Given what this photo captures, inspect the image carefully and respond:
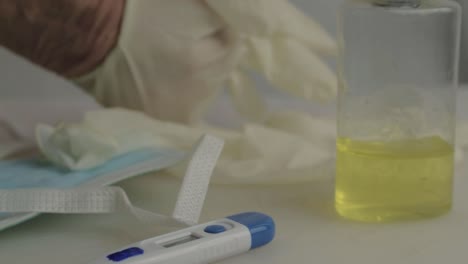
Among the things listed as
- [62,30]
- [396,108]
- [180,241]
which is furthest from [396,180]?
[62,30]

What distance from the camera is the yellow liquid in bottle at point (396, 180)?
20.6 inches

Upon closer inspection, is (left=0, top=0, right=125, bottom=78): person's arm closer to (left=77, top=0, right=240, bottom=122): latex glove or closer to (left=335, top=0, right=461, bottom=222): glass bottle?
(left=77, top=0, right=240, bottom=122): latex glove

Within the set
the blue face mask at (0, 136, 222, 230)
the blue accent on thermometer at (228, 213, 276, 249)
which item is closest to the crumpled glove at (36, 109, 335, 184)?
the blue face mask at (0, 136, 222, 230)

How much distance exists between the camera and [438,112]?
1.82 feet

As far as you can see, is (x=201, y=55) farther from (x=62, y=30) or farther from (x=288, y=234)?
(x=288, y=234)

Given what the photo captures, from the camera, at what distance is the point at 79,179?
1.88 feet

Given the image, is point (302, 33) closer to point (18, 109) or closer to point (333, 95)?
point (333, 95)

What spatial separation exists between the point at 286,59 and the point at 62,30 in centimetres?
21

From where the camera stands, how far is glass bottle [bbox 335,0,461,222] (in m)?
0.53

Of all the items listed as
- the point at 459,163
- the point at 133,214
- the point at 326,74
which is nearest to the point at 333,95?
the point at 326,74

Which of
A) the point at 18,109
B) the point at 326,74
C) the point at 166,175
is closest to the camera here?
the point at 166,175

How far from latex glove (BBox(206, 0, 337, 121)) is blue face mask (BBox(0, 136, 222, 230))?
149 mm

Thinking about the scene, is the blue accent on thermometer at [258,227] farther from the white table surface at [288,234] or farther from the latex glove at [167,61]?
the latex glove at [167,61]

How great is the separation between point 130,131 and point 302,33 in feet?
0.63
